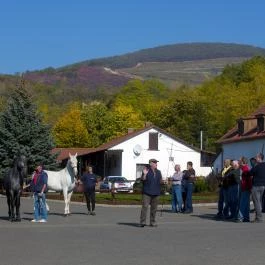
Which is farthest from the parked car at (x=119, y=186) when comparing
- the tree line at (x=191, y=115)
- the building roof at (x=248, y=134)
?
the tree line at (x=191, y=115)

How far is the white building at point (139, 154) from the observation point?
74188mm

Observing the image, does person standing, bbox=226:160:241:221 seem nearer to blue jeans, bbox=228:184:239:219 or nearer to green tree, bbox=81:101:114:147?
blue jeans, bbox=228:184:239:219

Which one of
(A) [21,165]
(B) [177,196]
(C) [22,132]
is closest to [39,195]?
(A) [21,165]

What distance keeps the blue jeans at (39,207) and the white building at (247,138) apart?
112 feet

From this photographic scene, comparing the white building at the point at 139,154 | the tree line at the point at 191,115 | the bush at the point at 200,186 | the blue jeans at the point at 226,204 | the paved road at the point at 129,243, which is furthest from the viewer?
the tree line at the point at 191,115

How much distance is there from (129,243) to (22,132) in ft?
139

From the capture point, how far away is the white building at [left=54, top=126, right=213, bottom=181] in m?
74.2

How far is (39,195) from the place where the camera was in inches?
916

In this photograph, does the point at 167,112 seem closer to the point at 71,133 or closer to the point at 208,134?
the point at 208,134

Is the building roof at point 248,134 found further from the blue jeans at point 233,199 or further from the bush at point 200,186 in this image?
the blue jeans at point 233,199

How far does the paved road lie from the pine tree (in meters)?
33.4

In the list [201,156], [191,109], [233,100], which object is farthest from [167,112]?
[201,156]

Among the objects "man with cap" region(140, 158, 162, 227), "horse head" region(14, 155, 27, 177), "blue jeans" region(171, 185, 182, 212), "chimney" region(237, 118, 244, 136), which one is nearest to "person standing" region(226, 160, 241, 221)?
"man with cap" region(140, 158, 162, 227)

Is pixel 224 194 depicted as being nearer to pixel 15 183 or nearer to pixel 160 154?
pixel 15 183
